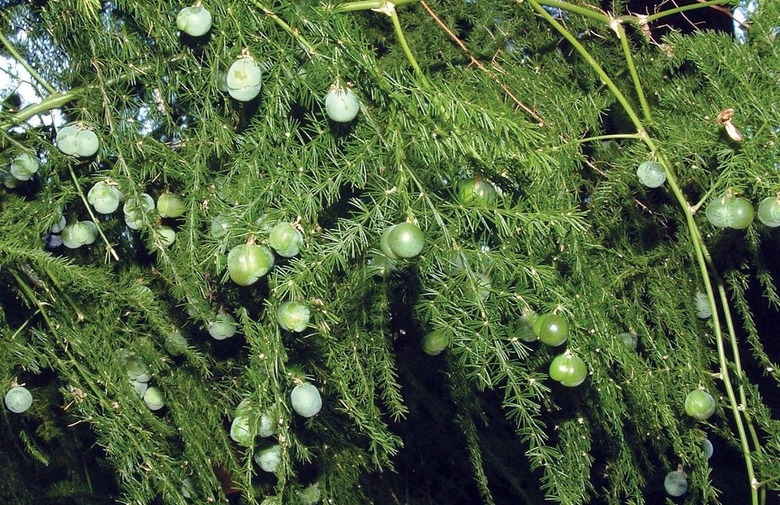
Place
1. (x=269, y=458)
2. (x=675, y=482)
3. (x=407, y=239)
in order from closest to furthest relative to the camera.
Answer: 1. (x=407, y=239)
2. (x=269, y=458)
3. (x=675, y=482)

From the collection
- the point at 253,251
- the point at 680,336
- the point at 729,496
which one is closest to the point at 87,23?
the point at 253,251

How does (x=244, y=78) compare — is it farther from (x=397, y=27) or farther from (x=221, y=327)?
(x=221, y=327)

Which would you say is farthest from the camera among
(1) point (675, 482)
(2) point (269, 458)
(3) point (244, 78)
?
(1) point (675, 482)

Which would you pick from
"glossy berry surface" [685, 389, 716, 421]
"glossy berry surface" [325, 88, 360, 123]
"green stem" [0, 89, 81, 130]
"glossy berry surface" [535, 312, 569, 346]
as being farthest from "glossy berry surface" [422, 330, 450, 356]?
"green stem" [0, 89, 81, 130]

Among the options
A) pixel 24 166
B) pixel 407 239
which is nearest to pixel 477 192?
pixel 407 239

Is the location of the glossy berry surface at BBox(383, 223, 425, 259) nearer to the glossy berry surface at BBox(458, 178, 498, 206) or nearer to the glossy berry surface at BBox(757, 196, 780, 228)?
the glossy berry surface at BBox(458, 178, 498, 206)

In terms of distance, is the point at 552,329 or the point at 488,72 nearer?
the point at 552,329

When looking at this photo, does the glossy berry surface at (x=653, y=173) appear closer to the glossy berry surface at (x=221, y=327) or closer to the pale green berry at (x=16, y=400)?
the glossy berry surface at (x=221, y=327)

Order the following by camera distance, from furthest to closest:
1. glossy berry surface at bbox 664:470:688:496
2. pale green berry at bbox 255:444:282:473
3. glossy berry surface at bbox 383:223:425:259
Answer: glossy berry surface at bbox 664:470:688:496, pale green berry at bbox 255:444:282:473, glossy berry surface at bbox 383:223:425:259
